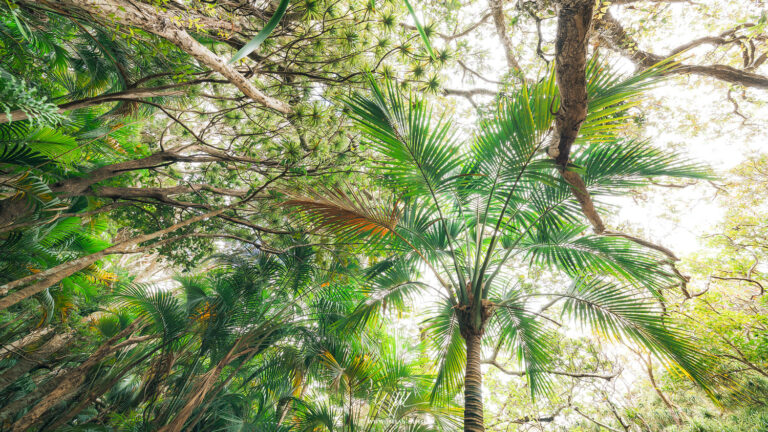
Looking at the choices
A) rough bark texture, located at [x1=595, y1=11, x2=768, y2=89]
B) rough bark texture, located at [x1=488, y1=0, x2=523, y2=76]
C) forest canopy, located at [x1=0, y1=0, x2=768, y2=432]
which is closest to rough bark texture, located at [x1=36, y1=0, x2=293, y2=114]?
forest canopy, located at [x1=0, y1=0, x2=768, y2=432]

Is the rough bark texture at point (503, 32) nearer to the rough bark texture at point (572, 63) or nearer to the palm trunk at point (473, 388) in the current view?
the rough bark texture at point (572, 63)

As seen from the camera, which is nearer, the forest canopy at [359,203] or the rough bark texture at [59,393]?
the forest canopy at [359,203]

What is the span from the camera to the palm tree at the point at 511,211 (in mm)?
1954

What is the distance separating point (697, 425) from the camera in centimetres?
435

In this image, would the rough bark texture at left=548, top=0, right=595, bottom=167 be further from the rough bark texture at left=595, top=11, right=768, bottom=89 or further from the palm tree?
the rough bark texture at left=595, top=11, right=768, bottom=89

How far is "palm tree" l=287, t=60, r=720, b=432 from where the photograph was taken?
6.41 ft

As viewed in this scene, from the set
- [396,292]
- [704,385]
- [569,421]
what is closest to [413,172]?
[396,292]

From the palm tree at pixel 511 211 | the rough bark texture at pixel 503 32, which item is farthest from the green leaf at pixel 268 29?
the rough bark texture at pixel 503 32

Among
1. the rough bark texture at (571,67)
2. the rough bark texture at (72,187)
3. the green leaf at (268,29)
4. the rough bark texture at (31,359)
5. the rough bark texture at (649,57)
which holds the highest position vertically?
the rough bark texture at (649,57)

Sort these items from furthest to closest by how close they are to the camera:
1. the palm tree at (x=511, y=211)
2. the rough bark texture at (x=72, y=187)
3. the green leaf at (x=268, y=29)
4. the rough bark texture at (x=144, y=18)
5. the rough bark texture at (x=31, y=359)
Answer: the rough bark texture at (x=31, y=359) → the rough bark texture at (x=72, y=187) → the palm tree at (x=511, y=211) → the rough bark texture at (x=144, y=18) → the green leaf at (x=268, y=29)

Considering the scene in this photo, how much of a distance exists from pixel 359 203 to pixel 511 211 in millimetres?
1646

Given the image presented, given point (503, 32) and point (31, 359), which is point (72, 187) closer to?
point (31, 359)

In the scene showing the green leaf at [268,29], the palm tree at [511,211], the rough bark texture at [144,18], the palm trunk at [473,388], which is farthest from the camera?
the palm trunk at [473,388]

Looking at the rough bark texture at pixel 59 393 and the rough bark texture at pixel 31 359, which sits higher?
the rough bark texture at pixel 59 393
